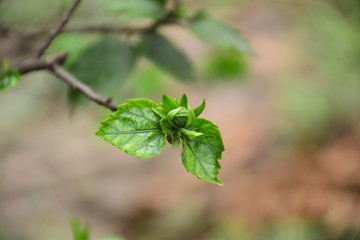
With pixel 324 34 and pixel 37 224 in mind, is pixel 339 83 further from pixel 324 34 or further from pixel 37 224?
pixel 37 224

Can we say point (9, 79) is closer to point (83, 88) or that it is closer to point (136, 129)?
point (83, 88)

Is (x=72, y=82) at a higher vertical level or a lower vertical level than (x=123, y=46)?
higher

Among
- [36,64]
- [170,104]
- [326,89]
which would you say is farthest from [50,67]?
[326,89]

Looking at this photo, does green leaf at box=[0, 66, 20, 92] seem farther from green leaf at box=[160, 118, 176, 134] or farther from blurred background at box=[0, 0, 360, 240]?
blurred background at box=[0, 0, 360, 240]

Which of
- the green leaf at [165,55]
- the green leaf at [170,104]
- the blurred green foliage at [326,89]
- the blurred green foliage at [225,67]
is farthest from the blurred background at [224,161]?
the green leaf at [170,104]

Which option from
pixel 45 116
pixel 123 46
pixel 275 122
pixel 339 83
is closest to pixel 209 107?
pixel 275 122
